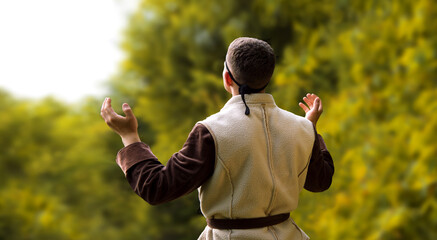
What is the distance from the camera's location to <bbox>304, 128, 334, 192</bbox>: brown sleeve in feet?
5.50

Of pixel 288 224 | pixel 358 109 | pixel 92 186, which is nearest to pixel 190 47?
pixel 358 109

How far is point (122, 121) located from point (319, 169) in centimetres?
62

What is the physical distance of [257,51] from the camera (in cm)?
151

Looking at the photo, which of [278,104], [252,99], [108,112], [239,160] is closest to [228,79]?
[252,99]

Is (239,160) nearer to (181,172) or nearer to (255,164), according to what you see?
(255,164)

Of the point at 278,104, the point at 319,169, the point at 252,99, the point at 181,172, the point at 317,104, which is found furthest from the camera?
the point at 278,104

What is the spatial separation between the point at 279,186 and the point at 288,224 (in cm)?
15

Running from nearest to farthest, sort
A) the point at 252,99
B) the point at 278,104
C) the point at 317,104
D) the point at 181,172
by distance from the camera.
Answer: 1. the point at 181,172
2. the point at 252,99
3. the point at 317,104
4. the point at 278,104

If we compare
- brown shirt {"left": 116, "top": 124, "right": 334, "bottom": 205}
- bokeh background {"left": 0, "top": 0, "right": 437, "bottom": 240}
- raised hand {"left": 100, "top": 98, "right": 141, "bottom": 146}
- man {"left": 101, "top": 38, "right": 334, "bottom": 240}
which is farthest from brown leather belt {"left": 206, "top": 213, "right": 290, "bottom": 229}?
bokeh background {"left": 0, "top": 0, "right": 437, "bottom": 240}

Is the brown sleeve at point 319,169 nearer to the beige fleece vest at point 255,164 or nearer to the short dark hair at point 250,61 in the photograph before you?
the beige fleece vest at point 255,164

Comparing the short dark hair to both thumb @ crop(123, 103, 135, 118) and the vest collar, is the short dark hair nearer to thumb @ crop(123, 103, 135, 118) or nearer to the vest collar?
the vest collar

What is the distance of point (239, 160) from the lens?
1494mm

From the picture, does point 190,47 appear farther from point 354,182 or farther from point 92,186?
point 92,186

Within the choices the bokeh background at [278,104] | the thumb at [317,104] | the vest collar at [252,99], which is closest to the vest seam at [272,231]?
the vest collar at [252,99]
